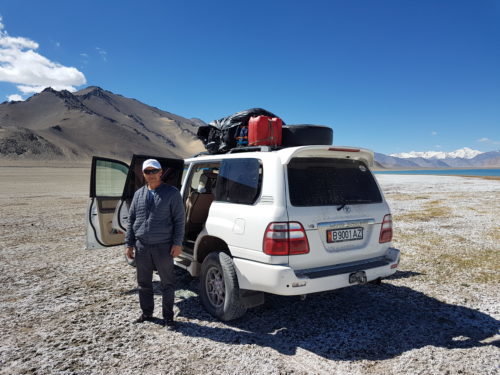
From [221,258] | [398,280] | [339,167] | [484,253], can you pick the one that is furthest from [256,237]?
[484,253]

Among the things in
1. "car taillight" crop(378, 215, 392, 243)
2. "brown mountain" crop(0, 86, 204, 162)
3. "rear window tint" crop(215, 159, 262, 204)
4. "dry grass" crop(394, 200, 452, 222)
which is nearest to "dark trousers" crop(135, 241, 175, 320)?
"rear window tint" crop(215, 159, 262, 204)

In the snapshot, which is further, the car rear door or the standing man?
the standing man

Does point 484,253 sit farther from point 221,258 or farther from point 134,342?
point 134,342

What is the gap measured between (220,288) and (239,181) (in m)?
1.28

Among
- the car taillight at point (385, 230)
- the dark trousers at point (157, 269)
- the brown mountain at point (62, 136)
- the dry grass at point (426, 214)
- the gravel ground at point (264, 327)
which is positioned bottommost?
the gravel ground at point (264, 327)

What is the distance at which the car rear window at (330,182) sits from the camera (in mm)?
3525

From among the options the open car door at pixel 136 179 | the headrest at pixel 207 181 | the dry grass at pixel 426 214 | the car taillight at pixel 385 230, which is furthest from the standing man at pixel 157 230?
the dry grass at pixel 426 214

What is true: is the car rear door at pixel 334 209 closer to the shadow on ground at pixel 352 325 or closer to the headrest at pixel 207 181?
the shadow on ground at pixel 352 325

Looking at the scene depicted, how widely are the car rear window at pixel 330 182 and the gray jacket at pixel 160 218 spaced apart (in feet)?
4.43

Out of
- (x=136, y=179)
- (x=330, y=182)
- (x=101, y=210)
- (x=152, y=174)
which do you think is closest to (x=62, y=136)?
(x=101, y=210)

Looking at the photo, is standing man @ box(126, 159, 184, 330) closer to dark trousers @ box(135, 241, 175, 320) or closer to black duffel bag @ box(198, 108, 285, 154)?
dark trousers @ box(135, 241, 175, 320)

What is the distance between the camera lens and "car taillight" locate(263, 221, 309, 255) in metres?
3.29

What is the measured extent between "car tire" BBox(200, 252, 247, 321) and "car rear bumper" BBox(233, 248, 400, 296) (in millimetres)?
127

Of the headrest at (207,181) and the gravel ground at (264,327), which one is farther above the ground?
the headrest at (207,181)
